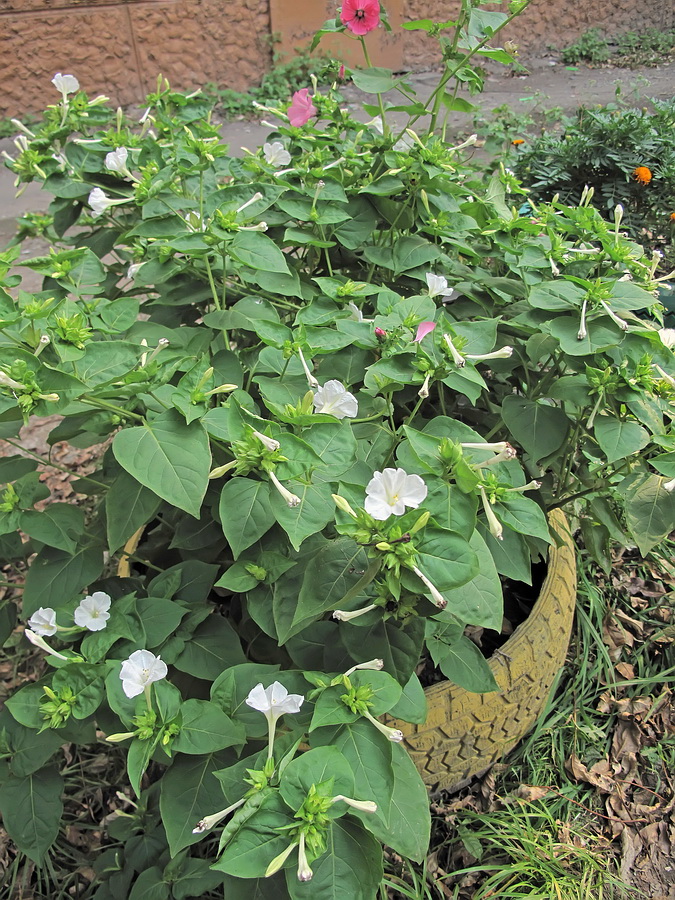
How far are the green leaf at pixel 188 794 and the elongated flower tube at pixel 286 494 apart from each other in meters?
0.46

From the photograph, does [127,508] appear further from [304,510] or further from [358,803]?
[358,803]

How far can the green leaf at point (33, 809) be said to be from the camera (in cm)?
A: 128

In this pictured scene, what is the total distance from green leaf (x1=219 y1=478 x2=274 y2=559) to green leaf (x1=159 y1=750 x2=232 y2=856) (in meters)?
0.37

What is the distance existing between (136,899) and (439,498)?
1.07 m

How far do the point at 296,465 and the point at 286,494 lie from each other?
0.07 metres

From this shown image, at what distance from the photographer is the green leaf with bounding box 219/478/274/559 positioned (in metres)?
1.07

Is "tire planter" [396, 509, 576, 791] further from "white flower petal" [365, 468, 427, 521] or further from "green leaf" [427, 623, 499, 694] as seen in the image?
"white flower petal" [365, 468, 427, 521]

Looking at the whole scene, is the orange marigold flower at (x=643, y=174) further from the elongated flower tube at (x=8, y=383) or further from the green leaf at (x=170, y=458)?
the elongated flower tube at (x=8, y=383)

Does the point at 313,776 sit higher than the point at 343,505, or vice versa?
the point at 343,505

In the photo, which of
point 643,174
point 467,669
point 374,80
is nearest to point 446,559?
point 467,669

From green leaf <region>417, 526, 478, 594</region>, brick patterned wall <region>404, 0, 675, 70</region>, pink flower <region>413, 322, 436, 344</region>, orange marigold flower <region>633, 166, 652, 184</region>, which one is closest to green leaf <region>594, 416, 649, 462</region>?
pink flower <region>413, 322, 436, 344</region>

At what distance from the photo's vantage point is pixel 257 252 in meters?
1.42

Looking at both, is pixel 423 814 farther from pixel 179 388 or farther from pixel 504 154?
pixel 504 154

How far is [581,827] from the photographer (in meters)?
1.81
